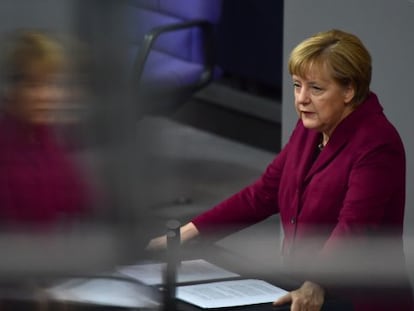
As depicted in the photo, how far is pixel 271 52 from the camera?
3.97m

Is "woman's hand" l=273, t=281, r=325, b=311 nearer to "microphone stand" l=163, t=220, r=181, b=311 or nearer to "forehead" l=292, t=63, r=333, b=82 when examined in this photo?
"forehead" l=292, t=63, r=333, b=82

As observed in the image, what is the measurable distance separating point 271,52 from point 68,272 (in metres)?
3.39

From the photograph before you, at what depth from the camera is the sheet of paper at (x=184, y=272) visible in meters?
0.74

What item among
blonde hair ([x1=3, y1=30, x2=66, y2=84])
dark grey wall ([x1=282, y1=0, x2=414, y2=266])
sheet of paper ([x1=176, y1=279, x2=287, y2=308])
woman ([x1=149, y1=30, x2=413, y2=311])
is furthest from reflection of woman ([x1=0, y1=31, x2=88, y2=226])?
dark grey wall ([x1=282, y1=0, x2=414, y2=266])

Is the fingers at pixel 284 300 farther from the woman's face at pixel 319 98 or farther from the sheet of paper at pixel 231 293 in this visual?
the woman's face at pixel 319 98

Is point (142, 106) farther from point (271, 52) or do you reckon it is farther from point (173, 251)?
point (271, 52)

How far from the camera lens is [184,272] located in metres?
1.09

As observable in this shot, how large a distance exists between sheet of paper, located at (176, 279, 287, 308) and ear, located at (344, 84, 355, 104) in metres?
0.31

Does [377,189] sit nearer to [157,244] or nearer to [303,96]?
[303,96]

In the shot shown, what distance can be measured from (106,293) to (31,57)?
0.16 m

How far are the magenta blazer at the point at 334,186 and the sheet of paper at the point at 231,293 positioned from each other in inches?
3.6

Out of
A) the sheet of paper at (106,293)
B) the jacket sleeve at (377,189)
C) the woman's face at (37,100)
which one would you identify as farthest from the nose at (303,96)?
the woman's face at (37,100)

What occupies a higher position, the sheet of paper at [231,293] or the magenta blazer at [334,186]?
the magenta blazer at [334,186]

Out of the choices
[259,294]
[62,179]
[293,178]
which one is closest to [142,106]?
[62,179]
